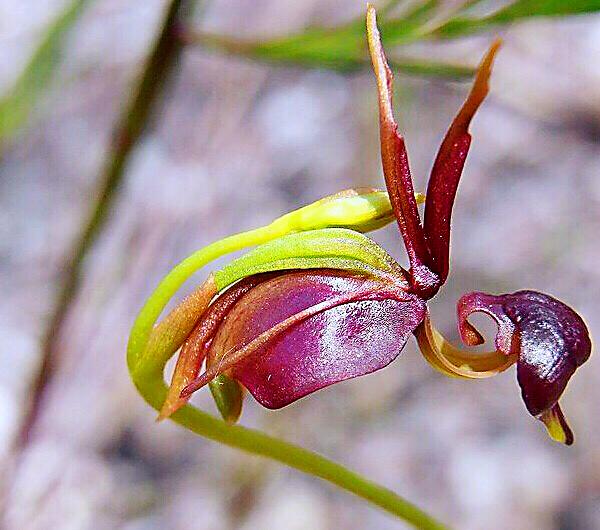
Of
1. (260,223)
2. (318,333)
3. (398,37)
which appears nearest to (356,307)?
(318,333)

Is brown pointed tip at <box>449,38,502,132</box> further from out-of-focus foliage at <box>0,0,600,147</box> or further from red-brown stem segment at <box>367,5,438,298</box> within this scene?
out-of-focus foliage at <box>0,0,600,147</box>

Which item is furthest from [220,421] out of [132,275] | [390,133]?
[132,275]

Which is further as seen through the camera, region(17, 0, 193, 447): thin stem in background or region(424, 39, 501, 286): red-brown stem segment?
region(17, 0, 193, 447): thin stem in background

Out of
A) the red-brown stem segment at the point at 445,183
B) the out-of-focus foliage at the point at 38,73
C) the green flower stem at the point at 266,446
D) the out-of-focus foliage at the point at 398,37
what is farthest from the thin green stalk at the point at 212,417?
the out-of-focus foliage at the point at 38,73

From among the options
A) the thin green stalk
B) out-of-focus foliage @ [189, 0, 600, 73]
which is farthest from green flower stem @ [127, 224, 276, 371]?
out-of-focus foliage @ [189, 0, 600, 73]

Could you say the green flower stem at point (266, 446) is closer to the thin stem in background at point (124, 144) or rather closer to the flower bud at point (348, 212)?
the flower bud at point (348, 212)

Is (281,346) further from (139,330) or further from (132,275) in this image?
(132,275)
